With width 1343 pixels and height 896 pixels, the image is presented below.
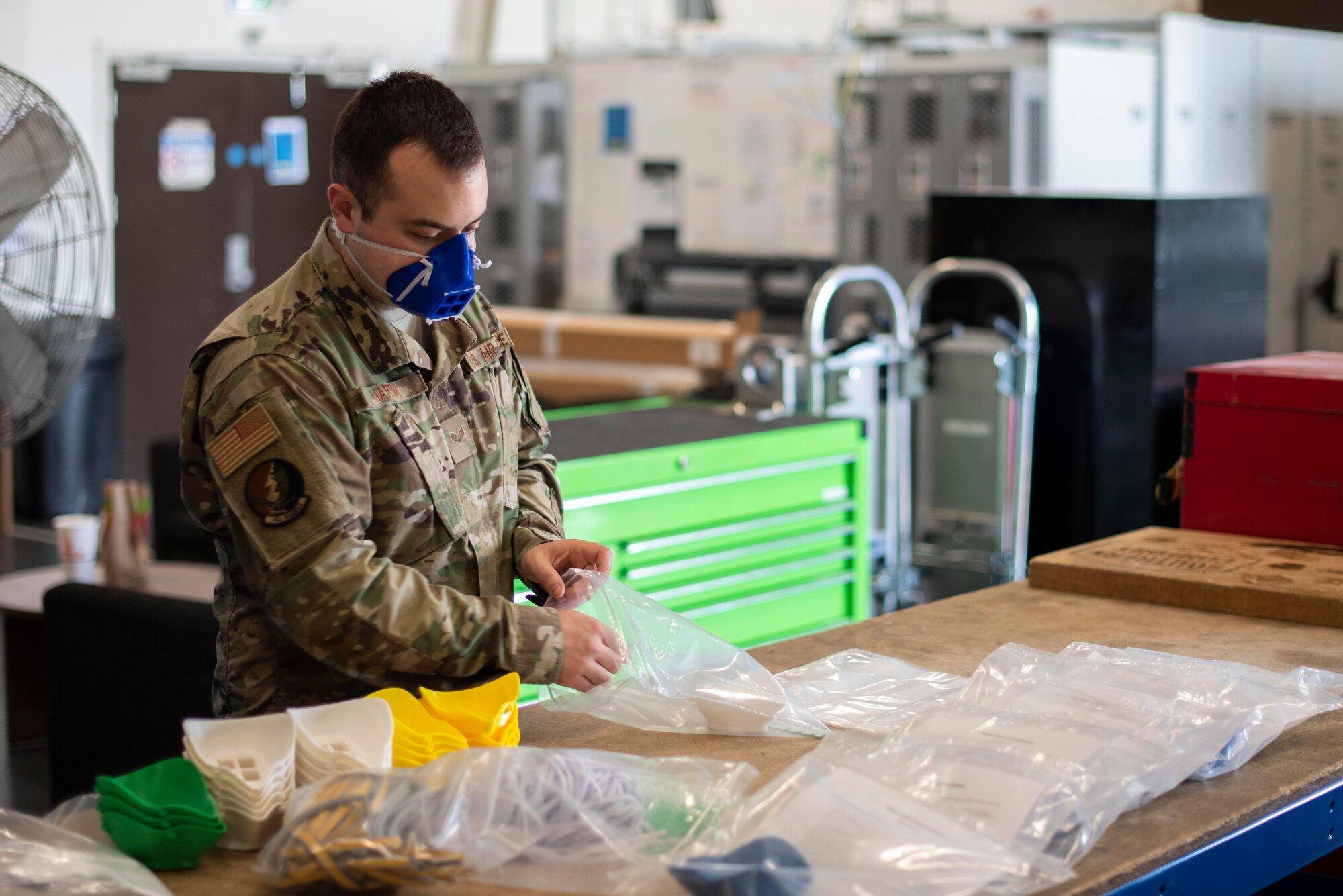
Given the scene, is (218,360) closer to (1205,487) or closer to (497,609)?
(497,609)

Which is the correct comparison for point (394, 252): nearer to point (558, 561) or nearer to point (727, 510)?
point (558, 561)

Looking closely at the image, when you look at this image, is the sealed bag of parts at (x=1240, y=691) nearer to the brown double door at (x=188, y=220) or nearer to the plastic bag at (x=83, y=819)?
the plastic bag at (x=83, y=819)

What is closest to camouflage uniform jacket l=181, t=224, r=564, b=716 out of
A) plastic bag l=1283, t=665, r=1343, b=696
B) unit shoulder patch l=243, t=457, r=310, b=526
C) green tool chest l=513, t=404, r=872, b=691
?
unit shoulder patch l=243, t=457, r=310, b=526

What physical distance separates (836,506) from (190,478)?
2.61 metres

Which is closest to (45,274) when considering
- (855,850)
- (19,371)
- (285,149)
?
(19,371)


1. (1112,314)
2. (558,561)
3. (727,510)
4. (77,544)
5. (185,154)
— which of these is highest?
(185,154)

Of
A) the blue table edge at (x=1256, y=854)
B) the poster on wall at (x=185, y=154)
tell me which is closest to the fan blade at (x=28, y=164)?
the blue table edge at (x=1256, y=854)

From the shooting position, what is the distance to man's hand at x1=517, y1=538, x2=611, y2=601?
175cm

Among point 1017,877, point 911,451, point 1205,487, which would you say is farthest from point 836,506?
point 1017,877

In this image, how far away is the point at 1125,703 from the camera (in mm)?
1578

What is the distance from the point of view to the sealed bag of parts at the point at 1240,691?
5.12 feet

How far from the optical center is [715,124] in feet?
25.9

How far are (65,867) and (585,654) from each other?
56 cm

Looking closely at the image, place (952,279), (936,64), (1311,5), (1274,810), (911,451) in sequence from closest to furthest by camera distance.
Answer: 1. (1274,810)
2. (1311,5)
3. (911,451)
4. (952,279)
5. (936,64)
